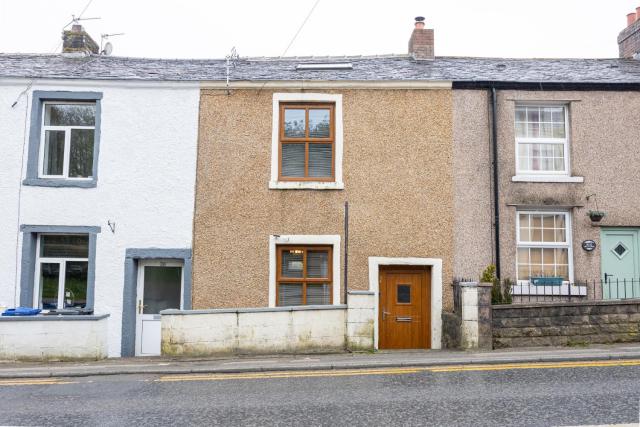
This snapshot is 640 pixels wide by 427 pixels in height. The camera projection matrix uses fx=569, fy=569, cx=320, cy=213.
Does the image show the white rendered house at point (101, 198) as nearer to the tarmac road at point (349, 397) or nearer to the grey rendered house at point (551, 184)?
the tarmac road at point (349, 397)

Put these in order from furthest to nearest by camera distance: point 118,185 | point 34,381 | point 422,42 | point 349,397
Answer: point 422,42 → point 118,185 → point 34,381 → point 349,397

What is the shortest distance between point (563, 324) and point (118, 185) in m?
10.00

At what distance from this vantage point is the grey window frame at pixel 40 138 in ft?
42.5

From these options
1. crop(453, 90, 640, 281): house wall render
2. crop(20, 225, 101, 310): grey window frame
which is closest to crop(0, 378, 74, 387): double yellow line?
crop(20, 225, 101, 310): grey window frame

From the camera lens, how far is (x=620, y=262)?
12.9 metres

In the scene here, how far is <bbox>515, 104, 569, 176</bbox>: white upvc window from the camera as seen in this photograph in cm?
1330

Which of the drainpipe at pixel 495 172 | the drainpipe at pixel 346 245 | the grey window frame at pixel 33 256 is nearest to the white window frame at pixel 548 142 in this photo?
the drainpipe at pixel 495 172

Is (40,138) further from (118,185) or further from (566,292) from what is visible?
(566,292)

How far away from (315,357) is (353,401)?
3.76m

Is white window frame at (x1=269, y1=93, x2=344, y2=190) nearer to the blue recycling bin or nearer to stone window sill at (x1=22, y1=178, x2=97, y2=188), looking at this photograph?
stone window sill at (x1=22, y1=178, x2=97, y2=188)

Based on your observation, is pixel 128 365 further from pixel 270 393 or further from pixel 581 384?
pixel 581 384

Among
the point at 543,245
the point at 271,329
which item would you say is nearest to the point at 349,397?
the point at 271,329

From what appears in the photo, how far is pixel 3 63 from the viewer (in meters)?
14.4

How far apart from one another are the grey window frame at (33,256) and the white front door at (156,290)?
1.03m
